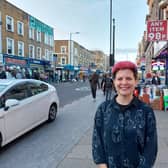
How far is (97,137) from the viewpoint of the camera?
219cm

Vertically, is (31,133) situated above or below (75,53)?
below

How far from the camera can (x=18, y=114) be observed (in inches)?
217

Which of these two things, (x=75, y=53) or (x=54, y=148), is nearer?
(x=54, y=148)

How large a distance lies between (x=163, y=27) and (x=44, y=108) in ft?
24.1

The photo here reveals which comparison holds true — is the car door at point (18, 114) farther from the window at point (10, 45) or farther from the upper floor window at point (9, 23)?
the upper floor window at point (9, 23)

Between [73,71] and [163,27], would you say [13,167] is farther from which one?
[73,71]

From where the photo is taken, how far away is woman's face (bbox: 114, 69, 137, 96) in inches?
81.1

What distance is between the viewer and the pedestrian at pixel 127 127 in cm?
197

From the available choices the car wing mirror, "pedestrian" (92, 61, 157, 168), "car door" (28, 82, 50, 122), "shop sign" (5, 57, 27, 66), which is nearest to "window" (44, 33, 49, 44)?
"shop sign" (5, 57, 27, 66)

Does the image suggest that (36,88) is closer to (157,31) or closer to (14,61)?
(157,31)

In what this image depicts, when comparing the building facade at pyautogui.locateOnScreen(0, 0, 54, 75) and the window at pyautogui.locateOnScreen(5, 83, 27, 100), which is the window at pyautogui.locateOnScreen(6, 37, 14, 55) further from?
the window at pyautogui.locateOnScreen(5, 83, 27, 100)

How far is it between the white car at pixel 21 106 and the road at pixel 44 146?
0.24 m

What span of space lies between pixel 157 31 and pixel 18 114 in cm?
837

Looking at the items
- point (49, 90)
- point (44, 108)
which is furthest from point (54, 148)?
point (49, 90)
